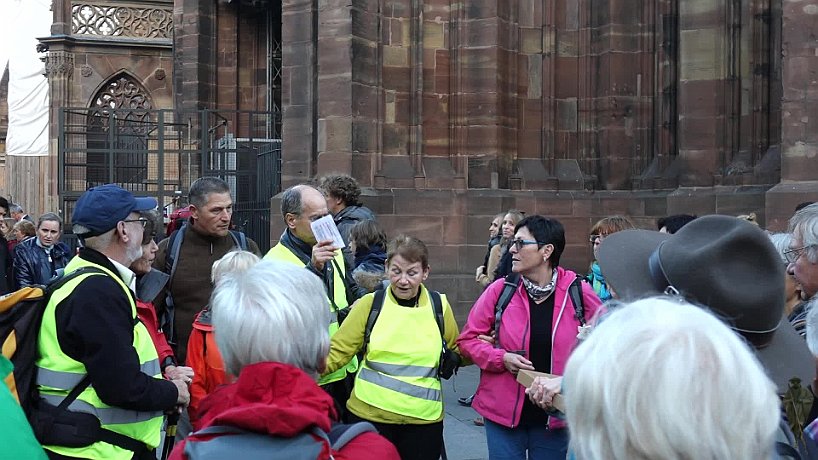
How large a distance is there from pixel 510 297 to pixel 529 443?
2.28 feet

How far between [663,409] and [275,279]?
120 centimetres

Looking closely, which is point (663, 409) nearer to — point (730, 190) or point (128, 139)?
point (730, 190)

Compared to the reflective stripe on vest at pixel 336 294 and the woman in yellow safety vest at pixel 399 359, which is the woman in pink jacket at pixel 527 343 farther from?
the reflective stripe on vest at pixel 336 294

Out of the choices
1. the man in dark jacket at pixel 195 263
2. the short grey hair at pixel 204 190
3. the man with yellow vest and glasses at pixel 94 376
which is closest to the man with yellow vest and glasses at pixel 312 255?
the man in dark jacket at pixel 195 263

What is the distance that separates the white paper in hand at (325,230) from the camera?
502cm

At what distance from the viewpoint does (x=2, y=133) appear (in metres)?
41.9

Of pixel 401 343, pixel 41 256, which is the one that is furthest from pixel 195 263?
pixel 41 256

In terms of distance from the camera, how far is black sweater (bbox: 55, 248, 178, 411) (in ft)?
11.3

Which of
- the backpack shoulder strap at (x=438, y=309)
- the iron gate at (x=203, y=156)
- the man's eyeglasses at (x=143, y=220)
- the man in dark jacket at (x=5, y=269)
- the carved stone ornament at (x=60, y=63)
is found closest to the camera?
the man's eyeglasses at (x=143, y=220)

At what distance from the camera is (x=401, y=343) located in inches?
188

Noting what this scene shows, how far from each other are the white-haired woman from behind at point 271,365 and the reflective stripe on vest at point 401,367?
83.3 inches

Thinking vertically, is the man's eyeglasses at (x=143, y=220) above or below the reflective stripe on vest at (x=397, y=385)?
above

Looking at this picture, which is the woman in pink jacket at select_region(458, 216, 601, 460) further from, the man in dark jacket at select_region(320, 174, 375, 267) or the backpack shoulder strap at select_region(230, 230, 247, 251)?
the man in dark jacket at select_region(320, 174, 375, 267)

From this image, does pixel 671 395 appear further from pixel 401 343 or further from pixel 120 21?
pixel 120 21
